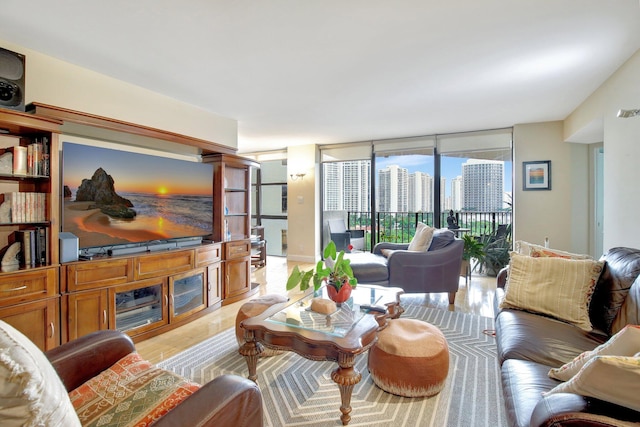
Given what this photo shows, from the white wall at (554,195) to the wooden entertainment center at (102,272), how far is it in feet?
14.0

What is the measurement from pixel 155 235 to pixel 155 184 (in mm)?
509

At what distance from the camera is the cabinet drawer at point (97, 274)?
2346 mm

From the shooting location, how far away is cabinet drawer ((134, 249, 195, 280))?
2.77m

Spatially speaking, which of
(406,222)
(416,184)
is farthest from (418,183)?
(406,222)

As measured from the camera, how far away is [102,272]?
8.26 feet

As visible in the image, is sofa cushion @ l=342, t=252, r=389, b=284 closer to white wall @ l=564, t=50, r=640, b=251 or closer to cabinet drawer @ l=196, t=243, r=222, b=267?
cabinet drawer @ l=196, t=243, r=222, b=267

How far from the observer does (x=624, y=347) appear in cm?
105

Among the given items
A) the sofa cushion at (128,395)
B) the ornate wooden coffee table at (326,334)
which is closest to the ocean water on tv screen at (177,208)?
the ornate wooden coffee table at (326,334)

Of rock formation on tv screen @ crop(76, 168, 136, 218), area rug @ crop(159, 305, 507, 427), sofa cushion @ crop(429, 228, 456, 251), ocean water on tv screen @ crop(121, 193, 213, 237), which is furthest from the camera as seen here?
sofa cushion @ crop(429, 228, 456, 251)

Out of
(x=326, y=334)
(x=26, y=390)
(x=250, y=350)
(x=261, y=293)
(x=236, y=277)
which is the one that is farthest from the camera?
(x=261, y=293)

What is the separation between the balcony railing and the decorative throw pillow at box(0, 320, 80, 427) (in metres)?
5.63

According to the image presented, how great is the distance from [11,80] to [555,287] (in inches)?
154

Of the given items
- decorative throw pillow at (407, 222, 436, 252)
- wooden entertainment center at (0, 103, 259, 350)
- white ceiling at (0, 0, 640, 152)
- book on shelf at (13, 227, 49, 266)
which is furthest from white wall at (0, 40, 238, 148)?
decorative throw pillow at (407, 222, 436, 252)

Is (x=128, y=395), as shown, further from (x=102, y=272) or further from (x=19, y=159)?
(x=19, y=159)
